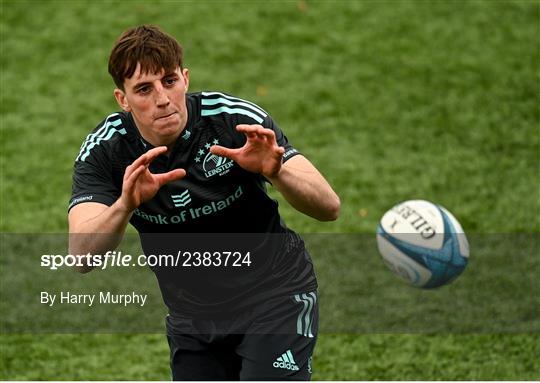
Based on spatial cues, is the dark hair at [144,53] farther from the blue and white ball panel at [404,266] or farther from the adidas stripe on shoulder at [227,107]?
the blue and white ball panel at [404,266]

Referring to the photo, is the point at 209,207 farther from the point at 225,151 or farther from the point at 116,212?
the point at 116,212

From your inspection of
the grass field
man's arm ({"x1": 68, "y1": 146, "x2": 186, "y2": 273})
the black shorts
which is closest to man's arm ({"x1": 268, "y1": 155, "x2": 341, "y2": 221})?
man's arm ({"x1": 68, "y1": 146, "x2": 186, "y2": 273})

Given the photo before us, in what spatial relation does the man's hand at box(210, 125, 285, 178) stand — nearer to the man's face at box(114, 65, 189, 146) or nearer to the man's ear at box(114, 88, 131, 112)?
the man's face at box(114, 65, 189, 146)

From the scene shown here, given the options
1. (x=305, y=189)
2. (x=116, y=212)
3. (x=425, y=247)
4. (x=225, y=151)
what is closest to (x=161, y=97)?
(x=225, y=151)

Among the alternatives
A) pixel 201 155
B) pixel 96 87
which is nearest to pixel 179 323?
pixel 201 155

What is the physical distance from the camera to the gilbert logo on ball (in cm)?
818

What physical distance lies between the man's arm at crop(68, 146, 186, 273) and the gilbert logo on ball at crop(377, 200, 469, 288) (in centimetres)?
312

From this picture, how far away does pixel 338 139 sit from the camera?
39.4 feet

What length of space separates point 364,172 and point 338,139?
2.29ft

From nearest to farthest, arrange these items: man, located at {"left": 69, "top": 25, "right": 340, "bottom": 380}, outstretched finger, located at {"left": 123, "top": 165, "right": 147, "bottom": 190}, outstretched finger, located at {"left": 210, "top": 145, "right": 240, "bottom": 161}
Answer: outstretched finger, located at {"left": 123, "top": 165, "right": 147, "bottom": 190} → outstretched finger, located at {"left": 210, "top": 145, "right": 240, "bottom": 161} → man, located at {"left": 69, "top": 25, "right": 340, "bottom": 380}

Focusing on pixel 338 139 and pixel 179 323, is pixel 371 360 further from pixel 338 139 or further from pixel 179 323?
pixel 338 139

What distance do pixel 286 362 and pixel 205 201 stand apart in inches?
38.3

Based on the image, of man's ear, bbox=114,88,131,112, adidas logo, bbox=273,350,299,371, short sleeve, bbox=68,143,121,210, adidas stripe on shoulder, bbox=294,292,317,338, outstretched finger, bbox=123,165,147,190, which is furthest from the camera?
adidas stripe on shoulder, bbox=294,292,317,338

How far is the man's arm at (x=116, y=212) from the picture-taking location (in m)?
5.29
